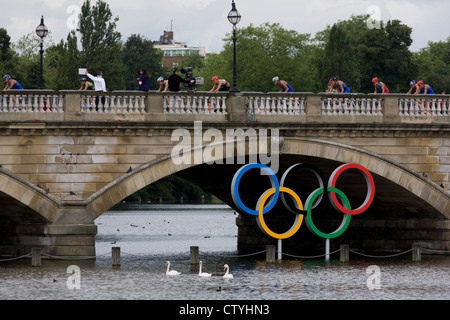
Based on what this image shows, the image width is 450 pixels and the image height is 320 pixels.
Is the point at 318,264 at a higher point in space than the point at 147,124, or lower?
lower

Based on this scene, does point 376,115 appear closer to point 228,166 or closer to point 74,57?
point 228,166

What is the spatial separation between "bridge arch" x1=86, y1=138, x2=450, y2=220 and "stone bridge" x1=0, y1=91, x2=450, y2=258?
0.04 m

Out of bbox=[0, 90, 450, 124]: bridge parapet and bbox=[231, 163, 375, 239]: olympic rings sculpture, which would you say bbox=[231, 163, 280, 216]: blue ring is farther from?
bbox=[0, 90, 450, 124]: bridge parapet

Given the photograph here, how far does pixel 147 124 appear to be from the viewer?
43031 mm

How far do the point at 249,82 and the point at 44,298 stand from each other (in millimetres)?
79304

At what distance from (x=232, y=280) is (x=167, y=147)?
6.69 m

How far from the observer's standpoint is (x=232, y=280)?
129ft

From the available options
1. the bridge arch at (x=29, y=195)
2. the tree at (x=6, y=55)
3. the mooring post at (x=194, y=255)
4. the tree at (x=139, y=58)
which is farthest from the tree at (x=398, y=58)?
the bridge arch at (x=29, y=195)

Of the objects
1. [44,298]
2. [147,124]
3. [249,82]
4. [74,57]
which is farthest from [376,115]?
[249,82]

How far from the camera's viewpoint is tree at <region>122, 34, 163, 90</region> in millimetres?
128750

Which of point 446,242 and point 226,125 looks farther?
point 446,242

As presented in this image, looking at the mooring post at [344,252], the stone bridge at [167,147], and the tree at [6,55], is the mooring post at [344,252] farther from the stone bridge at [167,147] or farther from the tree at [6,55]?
the tree at [6,55]

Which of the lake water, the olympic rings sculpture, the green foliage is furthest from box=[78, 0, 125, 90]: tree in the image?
the olympic rings sculpture

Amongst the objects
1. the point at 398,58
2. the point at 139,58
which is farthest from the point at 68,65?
the point at 139,58
